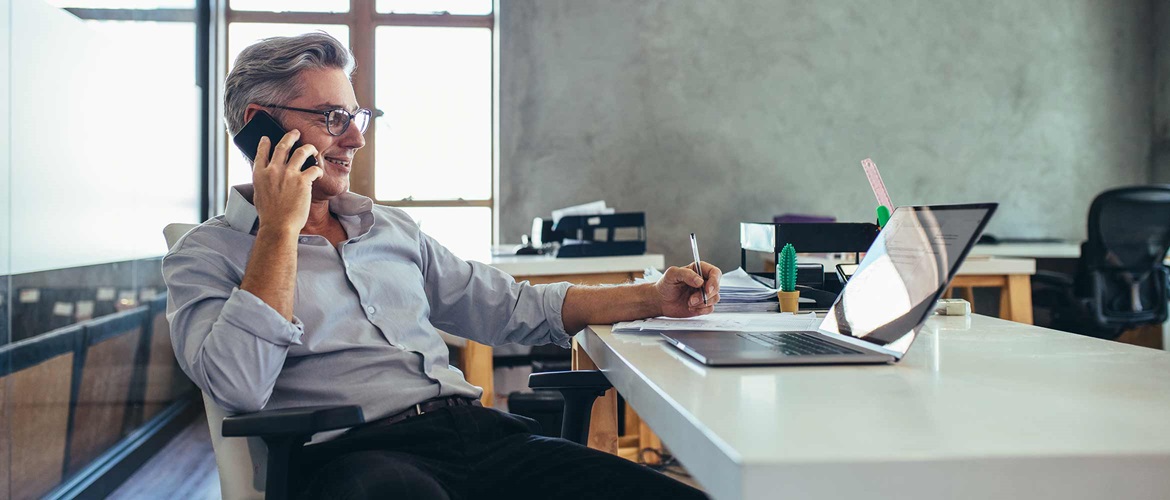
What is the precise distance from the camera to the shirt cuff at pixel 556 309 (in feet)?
4.88

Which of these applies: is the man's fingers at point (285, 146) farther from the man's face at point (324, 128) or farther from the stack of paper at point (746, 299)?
the stack of paper at point (746, 299)

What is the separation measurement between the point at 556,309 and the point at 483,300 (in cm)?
17

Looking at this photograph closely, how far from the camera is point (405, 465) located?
3.49ft

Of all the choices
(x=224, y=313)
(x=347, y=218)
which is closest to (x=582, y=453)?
(x=224, y=313)

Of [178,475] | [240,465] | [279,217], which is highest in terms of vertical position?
[279,217]

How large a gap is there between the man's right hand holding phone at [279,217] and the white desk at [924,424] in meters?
0.54

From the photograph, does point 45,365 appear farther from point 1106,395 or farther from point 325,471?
point 1106,395

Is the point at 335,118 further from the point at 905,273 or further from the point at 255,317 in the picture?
the point at 905,273

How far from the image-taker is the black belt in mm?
1269

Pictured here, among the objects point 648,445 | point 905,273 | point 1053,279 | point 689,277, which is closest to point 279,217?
point 689,277

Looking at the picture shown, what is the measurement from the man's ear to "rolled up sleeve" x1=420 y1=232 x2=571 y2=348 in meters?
0.37

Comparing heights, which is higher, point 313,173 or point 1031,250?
point 313,173

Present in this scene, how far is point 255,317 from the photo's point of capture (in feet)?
3.69

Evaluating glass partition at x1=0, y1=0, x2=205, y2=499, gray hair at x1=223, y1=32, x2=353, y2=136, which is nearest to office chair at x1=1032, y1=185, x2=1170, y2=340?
gray hair at x1=223, y1=32, x2=353, y2=136
